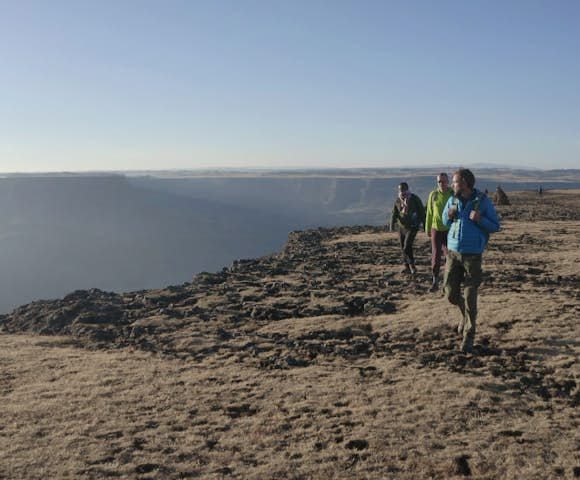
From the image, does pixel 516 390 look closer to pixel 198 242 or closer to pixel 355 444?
pixel 355 444

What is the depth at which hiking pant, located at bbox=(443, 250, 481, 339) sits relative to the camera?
807 centimetres

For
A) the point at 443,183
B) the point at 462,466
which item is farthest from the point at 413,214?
the point at 462,466

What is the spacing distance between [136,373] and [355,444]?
16.4 ft

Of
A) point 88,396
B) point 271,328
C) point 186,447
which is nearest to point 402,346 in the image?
point 271,328

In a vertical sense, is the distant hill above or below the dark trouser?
below

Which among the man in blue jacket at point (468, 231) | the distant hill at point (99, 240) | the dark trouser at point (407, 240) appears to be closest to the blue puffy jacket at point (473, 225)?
the man in blue jacket at point (468, 231)

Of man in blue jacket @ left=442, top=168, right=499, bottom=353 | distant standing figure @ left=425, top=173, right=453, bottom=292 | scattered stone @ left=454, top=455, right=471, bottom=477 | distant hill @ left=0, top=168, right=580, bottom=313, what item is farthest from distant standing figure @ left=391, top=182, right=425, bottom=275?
distant hill @ left=0, top=168, right=580, bottom=313

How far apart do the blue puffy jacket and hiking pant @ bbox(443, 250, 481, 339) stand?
0.53 ft

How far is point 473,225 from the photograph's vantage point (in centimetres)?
803

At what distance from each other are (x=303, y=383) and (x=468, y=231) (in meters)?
3.87

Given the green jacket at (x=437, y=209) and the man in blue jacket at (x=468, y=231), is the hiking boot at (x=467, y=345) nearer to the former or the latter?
the man in blue jacket at (x=468, y=231)

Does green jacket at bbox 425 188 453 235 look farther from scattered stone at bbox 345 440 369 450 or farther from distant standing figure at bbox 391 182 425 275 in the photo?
scattered stone at bbox 345 440 369 450

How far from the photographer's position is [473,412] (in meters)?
6.64

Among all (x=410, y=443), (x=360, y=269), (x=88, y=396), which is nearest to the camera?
(x=410, y=443)
